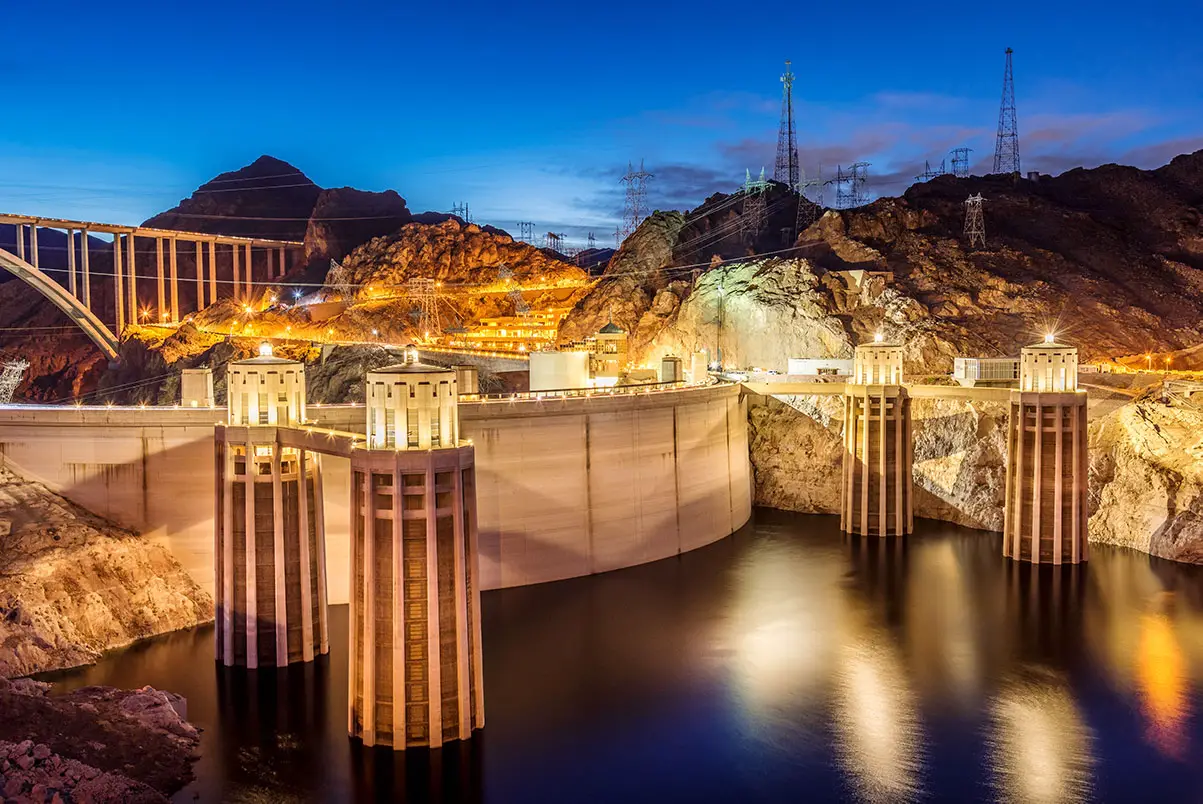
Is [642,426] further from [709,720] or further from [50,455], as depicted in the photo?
[50,455]

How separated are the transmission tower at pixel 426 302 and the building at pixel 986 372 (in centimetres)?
4545

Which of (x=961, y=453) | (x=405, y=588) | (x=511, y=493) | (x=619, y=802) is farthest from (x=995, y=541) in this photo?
(x=405, y=588)

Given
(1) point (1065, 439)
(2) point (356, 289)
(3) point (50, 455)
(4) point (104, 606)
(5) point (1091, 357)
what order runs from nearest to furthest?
(4) point (104, 606) → (3) point (50, 455) → (1) point (1065, 439) → (5) point (1091, 357) → (2) point (356, 289)

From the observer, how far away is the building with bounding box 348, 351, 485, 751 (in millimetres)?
26438

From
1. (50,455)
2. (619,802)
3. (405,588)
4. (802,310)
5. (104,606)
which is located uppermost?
(802,310)

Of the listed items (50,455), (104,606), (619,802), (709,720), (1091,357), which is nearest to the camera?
(619,802)

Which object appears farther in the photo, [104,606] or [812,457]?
[812,457]

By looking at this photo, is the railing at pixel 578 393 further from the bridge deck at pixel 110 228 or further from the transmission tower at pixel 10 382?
the bridge deck at pixel 110 228

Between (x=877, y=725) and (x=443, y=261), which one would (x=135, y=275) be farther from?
(x=877, y=725)

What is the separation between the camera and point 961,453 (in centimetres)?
5775

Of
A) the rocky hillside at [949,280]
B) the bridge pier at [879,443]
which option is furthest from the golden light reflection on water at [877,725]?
the rocky hillside at [949,280]

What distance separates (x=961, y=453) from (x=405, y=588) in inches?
1608

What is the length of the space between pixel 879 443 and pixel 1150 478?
533 inches

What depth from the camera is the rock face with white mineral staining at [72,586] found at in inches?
1308
